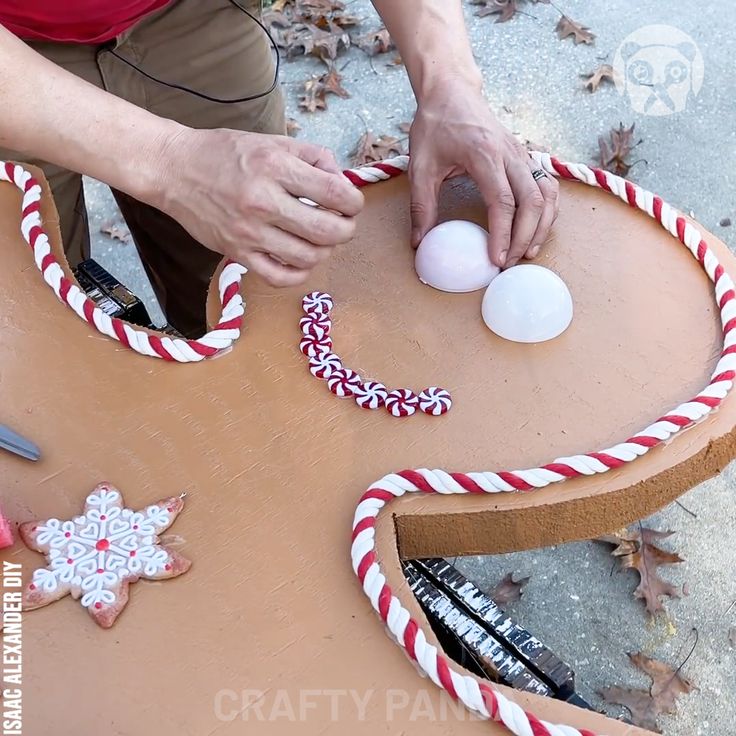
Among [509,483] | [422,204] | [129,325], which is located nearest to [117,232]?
[129,325]

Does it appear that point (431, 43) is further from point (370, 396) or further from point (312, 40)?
point (312, 40)

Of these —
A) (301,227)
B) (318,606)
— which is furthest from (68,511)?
(301,227)

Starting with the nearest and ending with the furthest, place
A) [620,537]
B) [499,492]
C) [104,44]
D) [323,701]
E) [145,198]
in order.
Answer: [323,701]
[499,492]
[145,198]
[104,44]
[620,537]

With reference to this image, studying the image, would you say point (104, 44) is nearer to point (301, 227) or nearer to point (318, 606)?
point (301, 227)

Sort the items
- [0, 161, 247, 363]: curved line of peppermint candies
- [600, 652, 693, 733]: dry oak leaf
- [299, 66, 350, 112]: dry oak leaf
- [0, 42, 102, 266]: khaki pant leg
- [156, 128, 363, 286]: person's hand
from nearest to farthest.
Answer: [156, 128, 363, 286]: person's hand, [0, 161, 247, 363]: curved line of peppermint candies, [0, 42, 102, 266]: khaki pant leg, [600, 652, 693, 733]: dry oak leaf, [299, 66, 350, 112]: dry oak leaf

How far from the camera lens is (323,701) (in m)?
1.00

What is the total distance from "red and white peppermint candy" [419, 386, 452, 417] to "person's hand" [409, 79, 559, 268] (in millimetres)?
264

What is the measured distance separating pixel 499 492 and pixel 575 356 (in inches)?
10.6

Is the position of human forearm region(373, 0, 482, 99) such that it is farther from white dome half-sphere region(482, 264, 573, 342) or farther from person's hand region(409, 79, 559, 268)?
white dome half-sphere region(482, 264, 573, 342)

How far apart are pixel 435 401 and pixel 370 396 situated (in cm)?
10

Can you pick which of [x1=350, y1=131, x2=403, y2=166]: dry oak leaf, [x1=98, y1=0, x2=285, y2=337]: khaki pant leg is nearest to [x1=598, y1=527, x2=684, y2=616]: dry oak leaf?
[x1=98, y1=0, x2=285, y2=337]: khaki pant leg

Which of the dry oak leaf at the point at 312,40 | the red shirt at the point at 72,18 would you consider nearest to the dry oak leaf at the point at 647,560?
the red shirt at the point at 72,18

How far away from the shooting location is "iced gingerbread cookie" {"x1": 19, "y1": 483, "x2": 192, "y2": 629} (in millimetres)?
1094

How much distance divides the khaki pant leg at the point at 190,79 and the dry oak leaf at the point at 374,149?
1.04 meters
